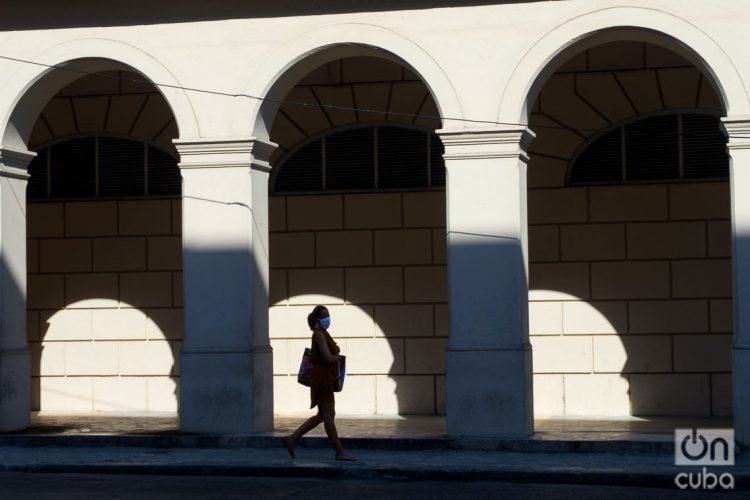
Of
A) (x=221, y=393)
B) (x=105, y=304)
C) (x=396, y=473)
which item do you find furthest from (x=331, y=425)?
(x=105, y=304)

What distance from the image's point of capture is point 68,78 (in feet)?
57.6

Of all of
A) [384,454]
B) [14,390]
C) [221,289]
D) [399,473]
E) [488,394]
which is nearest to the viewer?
[399,473]

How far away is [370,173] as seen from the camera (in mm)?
19500

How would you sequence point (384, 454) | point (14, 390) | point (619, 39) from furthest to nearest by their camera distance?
point (14, 390) → point (619, 39) → point (384, 454)

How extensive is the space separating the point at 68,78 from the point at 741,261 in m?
8.05

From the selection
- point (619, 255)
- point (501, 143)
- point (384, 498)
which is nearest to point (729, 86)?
point (501, 143)

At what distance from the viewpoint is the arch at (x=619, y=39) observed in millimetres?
15500

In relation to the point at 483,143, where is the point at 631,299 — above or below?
below

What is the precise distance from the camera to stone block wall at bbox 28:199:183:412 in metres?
20.0

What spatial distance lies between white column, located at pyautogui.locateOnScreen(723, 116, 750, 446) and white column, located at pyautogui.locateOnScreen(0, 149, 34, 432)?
8204mm

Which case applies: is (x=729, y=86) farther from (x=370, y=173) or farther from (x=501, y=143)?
(x=370, y=173)

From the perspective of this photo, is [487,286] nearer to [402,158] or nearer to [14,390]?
[402,158]

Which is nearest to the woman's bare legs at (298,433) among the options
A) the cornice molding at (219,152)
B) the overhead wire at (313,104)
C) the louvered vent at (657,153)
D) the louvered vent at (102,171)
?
the cornice molding at (219,152)

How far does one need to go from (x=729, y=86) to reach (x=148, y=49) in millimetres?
6493
